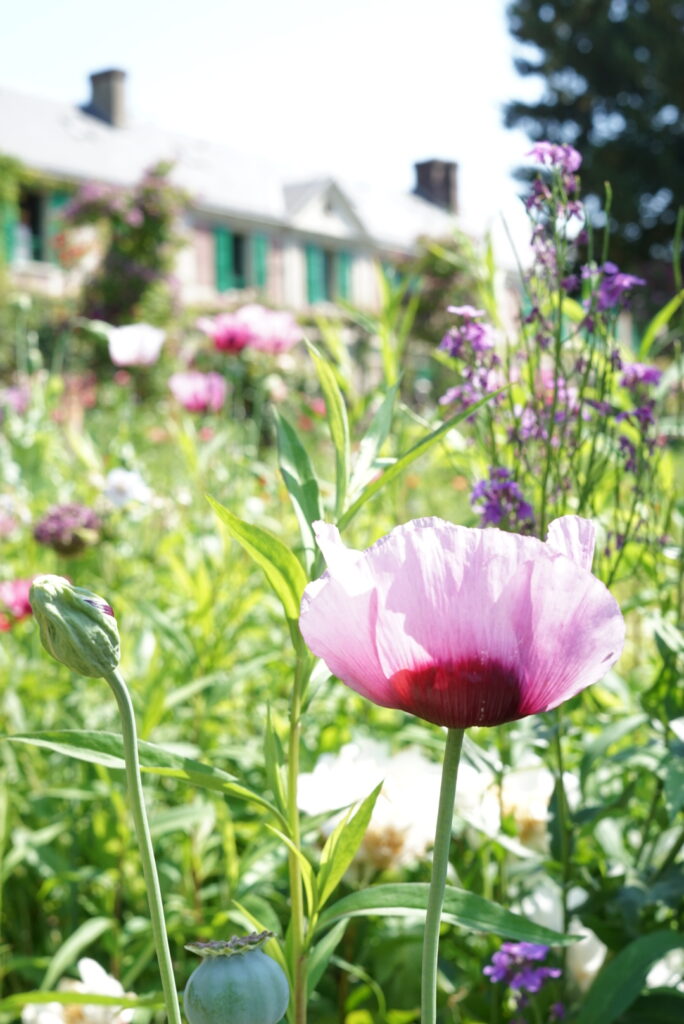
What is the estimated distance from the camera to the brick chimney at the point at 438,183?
30.6 metres

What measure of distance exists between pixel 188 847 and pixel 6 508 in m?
1.09

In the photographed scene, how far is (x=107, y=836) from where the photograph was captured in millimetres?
1442

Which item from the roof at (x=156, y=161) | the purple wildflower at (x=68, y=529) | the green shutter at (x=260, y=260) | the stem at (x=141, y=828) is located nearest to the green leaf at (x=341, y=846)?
the stem at (x=141, y=828)

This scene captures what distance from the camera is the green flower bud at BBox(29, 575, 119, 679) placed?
49 centimetres

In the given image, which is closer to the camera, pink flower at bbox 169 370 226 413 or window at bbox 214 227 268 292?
pink flower at bbox 169 370 226 413

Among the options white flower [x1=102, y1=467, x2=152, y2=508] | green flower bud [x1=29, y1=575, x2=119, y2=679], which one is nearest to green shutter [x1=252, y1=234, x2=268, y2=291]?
white flower [x1=102, y1=467, x2=152, y2=508]

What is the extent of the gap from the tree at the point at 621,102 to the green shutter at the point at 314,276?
4670 mm

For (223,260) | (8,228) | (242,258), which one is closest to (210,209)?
(223,260)

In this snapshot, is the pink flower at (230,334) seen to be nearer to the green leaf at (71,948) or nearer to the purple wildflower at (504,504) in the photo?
the green leaf at (71,948)

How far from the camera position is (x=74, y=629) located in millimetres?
493

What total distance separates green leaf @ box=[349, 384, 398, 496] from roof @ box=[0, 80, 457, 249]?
18883mm

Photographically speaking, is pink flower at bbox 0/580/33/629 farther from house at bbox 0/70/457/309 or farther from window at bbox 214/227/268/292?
window at bbox 214/227/268/292

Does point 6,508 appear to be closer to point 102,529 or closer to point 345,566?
point 102,529

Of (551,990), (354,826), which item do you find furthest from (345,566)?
(551,990)
